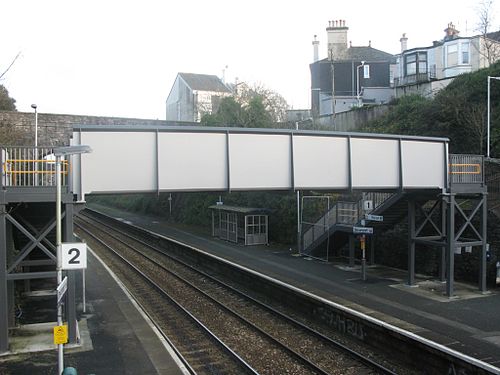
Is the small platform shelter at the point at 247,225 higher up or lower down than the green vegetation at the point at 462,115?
lower down

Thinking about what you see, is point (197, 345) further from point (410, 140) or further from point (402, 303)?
point (410, 140)

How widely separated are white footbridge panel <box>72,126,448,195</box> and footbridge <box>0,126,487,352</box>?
1.2 inches

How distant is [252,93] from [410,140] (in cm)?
3232

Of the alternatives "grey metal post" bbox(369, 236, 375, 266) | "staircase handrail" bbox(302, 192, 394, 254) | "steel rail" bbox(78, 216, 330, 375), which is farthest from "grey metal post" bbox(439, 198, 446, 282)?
"steel rail" bbox(78, 216, 330, 375)

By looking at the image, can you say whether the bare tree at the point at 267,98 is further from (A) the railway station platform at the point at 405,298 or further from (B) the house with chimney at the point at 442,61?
(A) the railway station platform at the point at 405,298

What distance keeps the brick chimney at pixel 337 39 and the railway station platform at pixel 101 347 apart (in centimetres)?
4447

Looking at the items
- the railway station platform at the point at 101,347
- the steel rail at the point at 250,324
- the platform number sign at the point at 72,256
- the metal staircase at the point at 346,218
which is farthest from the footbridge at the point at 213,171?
the steel rail at the point at 250,324

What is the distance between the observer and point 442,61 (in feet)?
148

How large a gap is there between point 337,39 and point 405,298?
4247 cm

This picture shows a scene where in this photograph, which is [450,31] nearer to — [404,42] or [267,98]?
[404,42]

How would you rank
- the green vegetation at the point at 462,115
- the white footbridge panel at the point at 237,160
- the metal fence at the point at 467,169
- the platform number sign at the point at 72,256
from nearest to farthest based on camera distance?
the platform number sign at the point at 72,256 → the white footbridge panel at the point at 237,160 → the metal fence at the point at 467,169 → the green vegetation at the point at 462,115

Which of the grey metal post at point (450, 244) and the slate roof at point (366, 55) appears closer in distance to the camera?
the grey metal post at point (450, 244)

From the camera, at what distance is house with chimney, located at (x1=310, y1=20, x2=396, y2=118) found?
176ft

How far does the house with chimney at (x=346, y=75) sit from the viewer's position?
53781mm
